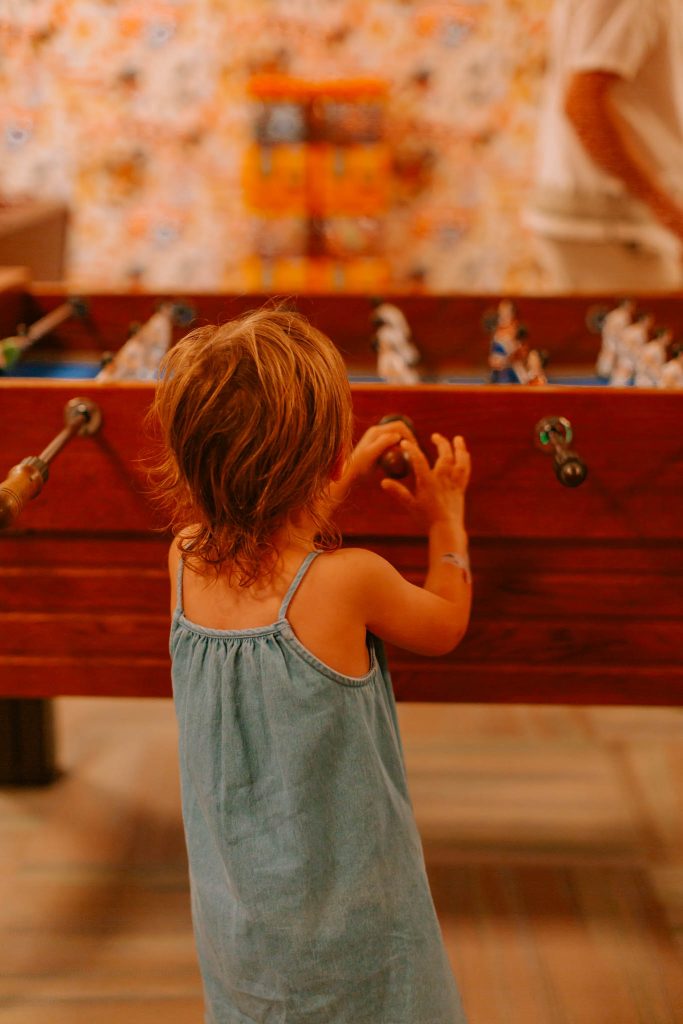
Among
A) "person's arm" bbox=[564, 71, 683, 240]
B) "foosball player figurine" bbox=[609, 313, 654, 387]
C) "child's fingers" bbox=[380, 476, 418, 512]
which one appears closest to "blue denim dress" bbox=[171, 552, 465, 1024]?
"child's fingers" bbox=[380, 476, 418, 512]

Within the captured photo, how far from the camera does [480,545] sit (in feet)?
4.60

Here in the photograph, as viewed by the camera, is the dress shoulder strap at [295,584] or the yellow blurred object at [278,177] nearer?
the dress shoulder strap at [295,584]

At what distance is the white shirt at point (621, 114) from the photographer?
A: 119 inches

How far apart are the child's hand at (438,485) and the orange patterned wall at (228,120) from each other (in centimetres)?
352

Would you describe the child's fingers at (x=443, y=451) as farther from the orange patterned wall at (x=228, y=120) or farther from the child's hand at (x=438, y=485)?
the orange patterned wall at (x=228, y=120)

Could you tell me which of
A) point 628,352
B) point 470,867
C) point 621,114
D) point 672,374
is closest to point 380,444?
point 672,374

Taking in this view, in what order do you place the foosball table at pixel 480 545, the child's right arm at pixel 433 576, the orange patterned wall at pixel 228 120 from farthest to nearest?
the orange patterned wall at pixel 228 120 → the foosball table at pixel 480 545 → the child's right arm at pixel 433 576

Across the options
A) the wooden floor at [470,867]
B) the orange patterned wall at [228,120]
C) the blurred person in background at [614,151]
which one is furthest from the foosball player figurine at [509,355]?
the orange patterned wall at [228,120]

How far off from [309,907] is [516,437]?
642mm

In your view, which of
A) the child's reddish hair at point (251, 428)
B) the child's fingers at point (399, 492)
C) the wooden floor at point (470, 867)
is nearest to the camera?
the child's reddish hair at point (251, 428)

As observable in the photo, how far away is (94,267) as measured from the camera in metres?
4.98

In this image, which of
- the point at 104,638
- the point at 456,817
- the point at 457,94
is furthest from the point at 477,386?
the point at 457,94

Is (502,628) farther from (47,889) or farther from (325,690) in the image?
(47,889)

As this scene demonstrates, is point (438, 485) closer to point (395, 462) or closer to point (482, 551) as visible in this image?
point (395, 462)
